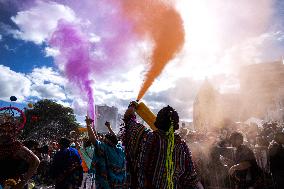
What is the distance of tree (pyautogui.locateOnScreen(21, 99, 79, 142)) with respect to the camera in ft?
179

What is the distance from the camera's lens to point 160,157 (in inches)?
125

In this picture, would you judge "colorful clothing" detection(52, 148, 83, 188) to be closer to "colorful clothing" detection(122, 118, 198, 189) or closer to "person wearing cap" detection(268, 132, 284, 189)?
"colorful clothing" detection(122, 118, 198, 189)

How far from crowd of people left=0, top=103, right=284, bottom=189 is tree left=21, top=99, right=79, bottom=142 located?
4823 centimetres

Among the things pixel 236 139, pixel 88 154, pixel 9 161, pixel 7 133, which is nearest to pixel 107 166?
pixel 9 161

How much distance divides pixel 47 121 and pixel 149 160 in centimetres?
5658

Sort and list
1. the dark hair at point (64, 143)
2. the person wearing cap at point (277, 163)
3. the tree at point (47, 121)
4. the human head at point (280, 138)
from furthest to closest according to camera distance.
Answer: the tree at point (47, 121)
the dark hair at point (64, 143)
the human head at point (280, 138)
the person wearing cap at point (277, 163)

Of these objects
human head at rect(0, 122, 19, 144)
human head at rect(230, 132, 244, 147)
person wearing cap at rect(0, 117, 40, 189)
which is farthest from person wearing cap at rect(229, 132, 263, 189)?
human head at rect(0, 122, 19, 144)

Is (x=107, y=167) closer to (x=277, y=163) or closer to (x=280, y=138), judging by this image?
(x=277, y=163)

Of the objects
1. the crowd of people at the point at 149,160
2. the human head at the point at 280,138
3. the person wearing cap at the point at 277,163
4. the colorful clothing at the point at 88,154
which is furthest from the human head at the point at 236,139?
the colorful clothing at the point at 88,154

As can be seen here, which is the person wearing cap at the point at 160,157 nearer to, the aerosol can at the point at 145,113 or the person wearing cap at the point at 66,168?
the aerosol can at the point at 145,113

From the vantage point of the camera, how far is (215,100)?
39.6 meters

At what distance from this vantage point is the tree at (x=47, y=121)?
54656 mm

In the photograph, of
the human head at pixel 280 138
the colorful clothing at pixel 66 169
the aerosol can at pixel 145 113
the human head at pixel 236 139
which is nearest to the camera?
the aerosol can at pixel 145 113

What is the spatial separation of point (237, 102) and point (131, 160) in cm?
3939
